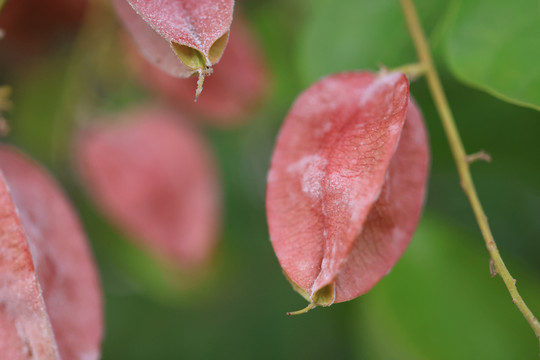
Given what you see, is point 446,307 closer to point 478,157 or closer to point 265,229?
point 478,157

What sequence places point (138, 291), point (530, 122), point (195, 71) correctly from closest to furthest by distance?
point (195, 71) → point (530, 122) → point (138, 291)

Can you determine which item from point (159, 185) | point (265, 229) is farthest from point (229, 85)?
point (265, 229)

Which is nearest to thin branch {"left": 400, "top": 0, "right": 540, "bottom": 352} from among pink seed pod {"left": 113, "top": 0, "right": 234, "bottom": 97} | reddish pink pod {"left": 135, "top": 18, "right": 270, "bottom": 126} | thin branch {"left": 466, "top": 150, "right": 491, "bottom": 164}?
thin branch {"left": 466, "top": 150, "right": 491, "bottom": 164}

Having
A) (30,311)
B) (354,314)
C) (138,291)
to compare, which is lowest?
(138,291)

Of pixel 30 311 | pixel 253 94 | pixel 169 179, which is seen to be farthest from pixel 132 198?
pixel 30 311

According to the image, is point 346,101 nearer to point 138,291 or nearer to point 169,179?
point 169,179

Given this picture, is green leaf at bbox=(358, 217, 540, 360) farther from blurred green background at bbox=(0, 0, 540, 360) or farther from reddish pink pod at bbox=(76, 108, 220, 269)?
reddish pink pod at bbox=(76, 108, 220, 269)
